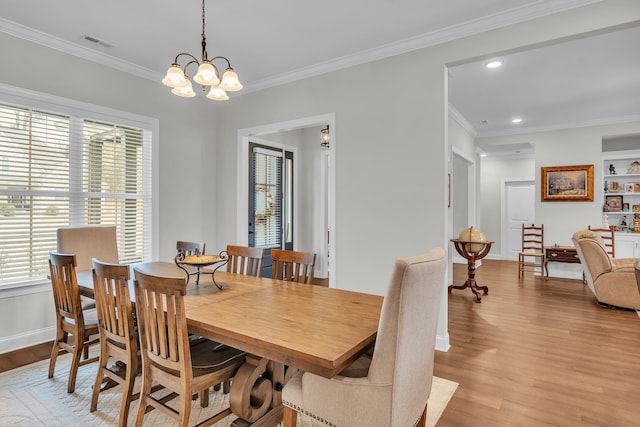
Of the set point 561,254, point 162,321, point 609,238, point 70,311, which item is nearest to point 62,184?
point 70,311

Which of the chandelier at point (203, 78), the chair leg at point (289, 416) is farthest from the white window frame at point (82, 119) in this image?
the chair leg at point (289, 416)

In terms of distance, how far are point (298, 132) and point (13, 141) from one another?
3.90 metres

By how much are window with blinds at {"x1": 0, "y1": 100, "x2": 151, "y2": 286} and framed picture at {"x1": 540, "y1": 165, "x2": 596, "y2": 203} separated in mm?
6584

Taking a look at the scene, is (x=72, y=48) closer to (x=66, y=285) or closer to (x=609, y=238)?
(x=66, y=285)

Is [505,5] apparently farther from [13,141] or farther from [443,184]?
[13,141]

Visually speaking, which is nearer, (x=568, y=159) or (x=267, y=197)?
(x=267, y=197)

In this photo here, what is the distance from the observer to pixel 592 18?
2.48 meters

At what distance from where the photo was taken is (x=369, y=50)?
3379 millimetres

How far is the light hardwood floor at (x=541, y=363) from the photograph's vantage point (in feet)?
6.94

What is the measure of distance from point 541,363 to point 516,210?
674 cm

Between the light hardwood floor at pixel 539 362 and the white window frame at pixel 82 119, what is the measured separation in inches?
22.4

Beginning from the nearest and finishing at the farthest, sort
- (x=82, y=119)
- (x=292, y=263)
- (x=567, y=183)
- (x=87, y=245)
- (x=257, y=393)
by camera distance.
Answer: (x=257, y=393) < (x=292, y=263) < (x=87, y=245) < (x=82, y=119) < (x=567, y=183)

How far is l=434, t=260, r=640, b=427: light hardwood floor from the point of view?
212 cm

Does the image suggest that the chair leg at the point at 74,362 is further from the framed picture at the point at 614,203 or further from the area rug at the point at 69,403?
the framed picture at the point at 614,203
